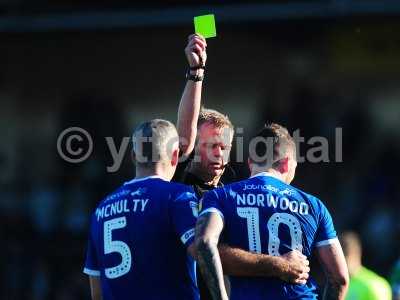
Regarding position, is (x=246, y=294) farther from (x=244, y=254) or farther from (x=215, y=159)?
(x=215, y=159)

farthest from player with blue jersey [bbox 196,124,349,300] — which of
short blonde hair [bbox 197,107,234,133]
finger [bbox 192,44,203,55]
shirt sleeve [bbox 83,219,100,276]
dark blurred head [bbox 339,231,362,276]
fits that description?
dark blurred head [bbox 339,231,362,276]

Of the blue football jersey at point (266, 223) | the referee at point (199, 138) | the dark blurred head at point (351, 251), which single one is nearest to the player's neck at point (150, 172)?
the blue football jersey at point (266, 223)

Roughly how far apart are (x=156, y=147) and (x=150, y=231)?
17.6 inches

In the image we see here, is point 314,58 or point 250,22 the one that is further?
point 314,58

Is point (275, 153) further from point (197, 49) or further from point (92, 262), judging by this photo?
point (92, 262)

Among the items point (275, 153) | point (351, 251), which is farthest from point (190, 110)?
point (351, 251)

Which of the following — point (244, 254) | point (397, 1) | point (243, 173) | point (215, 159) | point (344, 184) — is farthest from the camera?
point (344, 184)

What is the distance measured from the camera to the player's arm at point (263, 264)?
5812 millimetres

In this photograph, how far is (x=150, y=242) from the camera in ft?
18.6

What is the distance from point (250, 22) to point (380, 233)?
116 inches

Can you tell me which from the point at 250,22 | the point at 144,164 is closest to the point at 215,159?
the point at 144,164

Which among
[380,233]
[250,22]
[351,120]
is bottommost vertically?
[380,233]

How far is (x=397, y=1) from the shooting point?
38.9ft

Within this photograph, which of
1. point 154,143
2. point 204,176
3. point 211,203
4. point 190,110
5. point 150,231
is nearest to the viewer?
point 150,231
